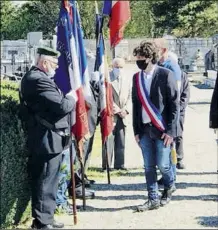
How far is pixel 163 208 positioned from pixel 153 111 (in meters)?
1.17

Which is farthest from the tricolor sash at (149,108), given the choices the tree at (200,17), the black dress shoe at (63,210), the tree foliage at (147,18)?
the tree at (200,17)

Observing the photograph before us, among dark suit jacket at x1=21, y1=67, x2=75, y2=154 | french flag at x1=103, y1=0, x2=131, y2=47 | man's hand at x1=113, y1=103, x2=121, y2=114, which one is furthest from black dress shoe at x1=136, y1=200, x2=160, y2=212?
man's hand at x1=113, y1=103, x2=121, y2=114

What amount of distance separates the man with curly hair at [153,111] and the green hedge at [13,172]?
1.45 metres

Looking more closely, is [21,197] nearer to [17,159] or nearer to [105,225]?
[17,159]

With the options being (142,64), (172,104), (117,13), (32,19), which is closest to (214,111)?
(172,104)

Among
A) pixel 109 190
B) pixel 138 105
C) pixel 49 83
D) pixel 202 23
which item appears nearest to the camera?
pixel 49 83

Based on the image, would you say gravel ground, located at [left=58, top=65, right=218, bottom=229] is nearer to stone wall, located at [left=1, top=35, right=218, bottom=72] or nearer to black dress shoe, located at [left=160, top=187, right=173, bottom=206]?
black dress shoe, located at [left=160, top=187, right=173, bottom=206]

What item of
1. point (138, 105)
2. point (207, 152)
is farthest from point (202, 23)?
point (138, 105)

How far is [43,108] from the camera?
6125 millimetres

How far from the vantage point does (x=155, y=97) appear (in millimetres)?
7094

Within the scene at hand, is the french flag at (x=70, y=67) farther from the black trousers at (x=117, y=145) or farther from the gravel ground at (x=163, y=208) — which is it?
the black trousers at (x=117, y=145)

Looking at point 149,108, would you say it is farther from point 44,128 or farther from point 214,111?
point 44,128

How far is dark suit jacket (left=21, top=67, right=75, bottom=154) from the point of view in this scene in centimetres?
607

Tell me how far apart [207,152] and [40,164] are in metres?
6.02
